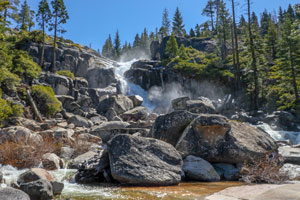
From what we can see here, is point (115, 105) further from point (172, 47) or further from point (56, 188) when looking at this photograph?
point (172, 47)

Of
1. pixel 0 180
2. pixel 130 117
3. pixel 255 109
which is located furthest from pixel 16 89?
pixel 255 109

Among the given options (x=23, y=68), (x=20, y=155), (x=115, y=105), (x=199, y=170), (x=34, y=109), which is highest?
(x=23, y=68)

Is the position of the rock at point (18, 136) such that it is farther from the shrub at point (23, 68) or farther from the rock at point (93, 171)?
the shrub at point (23, 68)

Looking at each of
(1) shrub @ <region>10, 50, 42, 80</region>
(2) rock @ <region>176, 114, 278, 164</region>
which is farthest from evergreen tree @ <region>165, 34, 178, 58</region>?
(2) rock @ <region>176, 114, 278, 164</region>

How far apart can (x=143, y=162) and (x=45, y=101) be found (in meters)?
18.1

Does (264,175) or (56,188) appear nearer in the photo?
(56,188)

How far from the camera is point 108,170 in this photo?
309 inches

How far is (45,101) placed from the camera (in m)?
22.2

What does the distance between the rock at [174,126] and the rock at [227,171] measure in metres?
2.06

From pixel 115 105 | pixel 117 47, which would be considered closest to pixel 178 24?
pixel 117 47

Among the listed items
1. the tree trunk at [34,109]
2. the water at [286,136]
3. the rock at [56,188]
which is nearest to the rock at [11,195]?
the rock at [56,188]

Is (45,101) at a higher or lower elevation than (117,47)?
lower

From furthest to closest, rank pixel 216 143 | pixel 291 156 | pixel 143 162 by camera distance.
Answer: pixel 291 156 → pixel 216 143 → pixel 143 162

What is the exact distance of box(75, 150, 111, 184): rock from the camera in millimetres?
7778
